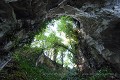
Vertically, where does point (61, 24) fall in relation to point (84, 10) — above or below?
below

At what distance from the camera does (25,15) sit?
37.0ft

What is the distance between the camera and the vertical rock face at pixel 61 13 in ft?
35.0

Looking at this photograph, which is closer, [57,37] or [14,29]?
[14,29]

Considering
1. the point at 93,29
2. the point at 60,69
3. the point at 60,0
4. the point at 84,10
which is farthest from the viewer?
the point at 60,69

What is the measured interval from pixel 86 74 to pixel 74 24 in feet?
16.9

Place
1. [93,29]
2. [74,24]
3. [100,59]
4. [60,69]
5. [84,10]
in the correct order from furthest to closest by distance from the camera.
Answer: [60,69]
[74,24]
[100,59]
[93,29]
[84,10]

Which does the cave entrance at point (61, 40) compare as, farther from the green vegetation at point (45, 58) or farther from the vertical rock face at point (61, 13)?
the vertical rock face at point (61, 13)

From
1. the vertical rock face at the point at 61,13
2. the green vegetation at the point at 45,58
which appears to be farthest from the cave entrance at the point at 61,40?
the vertical rock face at the point at 61,13

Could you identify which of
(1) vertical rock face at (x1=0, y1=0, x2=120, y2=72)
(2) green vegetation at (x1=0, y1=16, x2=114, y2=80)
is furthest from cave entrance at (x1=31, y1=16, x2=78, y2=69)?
(1) vertical rock face at (x1=0, y1=0, x2=120, y2=72)

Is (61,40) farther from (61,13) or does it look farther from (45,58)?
(61,13)

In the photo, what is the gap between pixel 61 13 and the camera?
45.4 feet

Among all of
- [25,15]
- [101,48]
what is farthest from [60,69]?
Answer: [25,15]

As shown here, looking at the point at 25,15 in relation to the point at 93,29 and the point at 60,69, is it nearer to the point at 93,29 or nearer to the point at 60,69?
the point at 93,29

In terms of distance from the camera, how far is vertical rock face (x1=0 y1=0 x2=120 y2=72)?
10664mm
